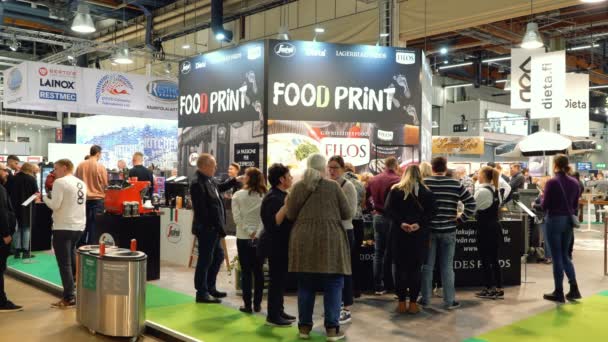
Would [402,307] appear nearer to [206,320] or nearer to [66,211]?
[206,320]

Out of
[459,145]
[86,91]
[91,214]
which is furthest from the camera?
[459,145]

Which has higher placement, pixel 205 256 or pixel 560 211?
pixel 560 211

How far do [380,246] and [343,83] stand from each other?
3.43 m

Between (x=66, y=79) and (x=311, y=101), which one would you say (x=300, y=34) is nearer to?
(x=311, y=101)

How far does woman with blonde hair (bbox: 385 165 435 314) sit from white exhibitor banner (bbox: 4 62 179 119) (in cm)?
914

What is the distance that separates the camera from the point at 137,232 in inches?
245

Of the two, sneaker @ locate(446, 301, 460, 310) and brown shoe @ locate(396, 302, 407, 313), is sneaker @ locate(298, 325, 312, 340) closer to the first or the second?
brown shoe @ locate(396, 302, 407, 313)

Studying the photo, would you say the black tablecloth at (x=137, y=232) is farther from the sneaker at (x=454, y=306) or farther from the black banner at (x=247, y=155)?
the sneaker at (x=454, y=306)

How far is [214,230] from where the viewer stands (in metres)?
5.34

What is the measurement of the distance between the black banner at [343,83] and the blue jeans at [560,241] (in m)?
3.44

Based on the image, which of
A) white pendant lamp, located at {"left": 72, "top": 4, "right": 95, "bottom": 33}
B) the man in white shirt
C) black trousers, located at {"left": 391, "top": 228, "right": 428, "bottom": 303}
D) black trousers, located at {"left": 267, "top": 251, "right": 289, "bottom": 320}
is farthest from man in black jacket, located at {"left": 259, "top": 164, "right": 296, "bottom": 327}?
→ white pendant lamp, located at {"left": 72, "top": 4, "right": 95, "bottom": 33}

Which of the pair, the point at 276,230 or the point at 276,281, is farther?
the point at 276,281

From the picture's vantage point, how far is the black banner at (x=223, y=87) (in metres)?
8.33

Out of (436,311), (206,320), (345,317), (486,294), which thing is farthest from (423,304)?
(206,320)
